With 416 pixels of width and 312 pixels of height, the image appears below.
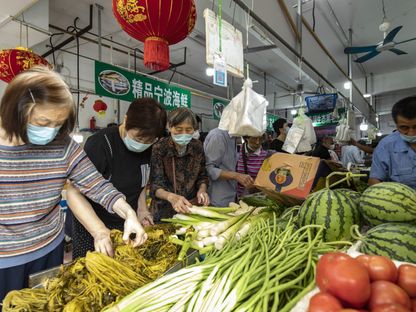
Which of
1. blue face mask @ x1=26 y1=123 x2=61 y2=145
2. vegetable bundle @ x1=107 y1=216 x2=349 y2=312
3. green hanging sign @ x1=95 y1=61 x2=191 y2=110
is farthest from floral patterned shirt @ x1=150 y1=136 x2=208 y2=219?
green hanging sign @ x1=95 y1=61 x2=191 y2=110

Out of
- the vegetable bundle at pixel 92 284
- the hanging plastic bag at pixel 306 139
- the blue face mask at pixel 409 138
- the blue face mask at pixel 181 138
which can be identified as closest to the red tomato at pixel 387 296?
the vegetable bundle at pixel 92 284

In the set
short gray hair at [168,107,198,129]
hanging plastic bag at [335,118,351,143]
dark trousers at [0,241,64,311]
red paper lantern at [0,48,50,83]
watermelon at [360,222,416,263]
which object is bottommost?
dark trousers at [0,241,64,311]

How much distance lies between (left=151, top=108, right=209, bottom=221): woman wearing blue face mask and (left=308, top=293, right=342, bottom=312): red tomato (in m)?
1.58

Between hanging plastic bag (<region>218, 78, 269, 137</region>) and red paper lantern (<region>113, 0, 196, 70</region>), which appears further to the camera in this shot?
hanging plastic bag (<region>218, 78, 269, 137</region>)

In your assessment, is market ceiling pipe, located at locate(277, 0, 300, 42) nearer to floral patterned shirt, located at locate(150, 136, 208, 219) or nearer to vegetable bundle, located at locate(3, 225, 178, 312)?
floral patterned shirt, located at locate(150, 136, 208, 219)

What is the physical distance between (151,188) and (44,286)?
1.33 m

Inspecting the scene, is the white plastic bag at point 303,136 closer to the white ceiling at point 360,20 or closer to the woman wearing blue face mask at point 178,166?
the woman wearing blue face mask at point 178,166

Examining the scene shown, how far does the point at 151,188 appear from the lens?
7.65 ft

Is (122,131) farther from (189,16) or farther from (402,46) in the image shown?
(402,46)

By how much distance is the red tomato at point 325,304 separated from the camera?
586 millimetres

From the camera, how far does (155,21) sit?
2.03 m

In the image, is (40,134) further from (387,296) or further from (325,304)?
(387,296)

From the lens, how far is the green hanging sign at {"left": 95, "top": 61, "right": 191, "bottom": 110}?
3959 millimetres

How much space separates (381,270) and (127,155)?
174cm
